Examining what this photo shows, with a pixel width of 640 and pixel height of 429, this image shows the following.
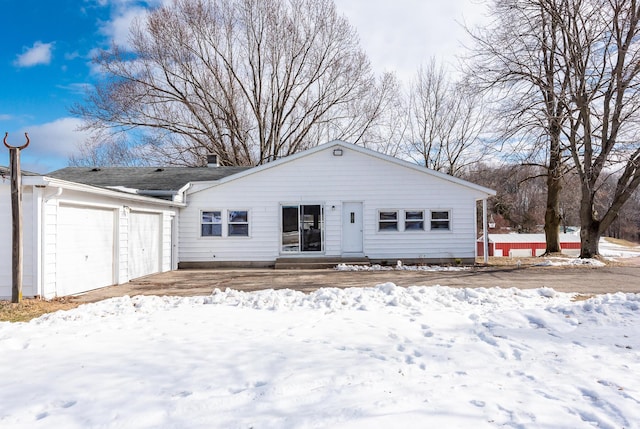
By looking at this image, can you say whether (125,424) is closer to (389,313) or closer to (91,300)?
(389,313)

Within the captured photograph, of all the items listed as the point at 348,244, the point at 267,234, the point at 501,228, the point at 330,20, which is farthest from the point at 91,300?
the point at 501,228

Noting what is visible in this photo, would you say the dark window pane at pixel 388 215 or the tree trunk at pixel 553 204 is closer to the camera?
the dark window pane at pixel 388 215

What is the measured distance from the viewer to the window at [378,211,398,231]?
45.7 feet

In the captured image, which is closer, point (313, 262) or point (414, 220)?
point (313, 262)

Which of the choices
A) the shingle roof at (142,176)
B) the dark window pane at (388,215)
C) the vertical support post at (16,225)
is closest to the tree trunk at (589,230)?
the dark window pane at (388,215)

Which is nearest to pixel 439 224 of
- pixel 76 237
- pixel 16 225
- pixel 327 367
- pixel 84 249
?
pixel 327 367

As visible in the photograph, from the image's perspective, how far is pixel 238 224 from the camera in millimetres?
13930

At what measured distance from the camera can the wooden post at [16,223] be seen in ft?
23.3

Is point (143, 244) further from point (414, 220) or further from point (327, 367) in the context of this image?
point (327, 367)

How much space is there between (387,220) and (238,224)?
17.8ft

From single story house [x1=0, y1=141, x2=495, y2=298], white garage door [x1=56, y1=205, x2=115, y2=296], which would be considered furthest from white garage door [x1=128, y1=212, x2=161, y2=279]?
single story house [x1=0, y1=141, x2=495, y2=298]

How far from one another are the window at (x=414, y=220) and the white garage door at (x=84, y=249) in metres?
9.40

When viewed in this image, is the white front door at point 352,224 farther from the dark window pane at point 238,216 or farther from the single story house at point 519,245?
the single story house at point 519,245

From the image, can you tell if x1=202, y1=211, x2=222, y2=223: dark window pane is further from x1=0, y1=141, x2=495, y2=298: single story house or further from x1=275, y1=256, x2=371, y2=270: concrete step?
x1=275, y1=256, x2=371, y2=270: concrete step
